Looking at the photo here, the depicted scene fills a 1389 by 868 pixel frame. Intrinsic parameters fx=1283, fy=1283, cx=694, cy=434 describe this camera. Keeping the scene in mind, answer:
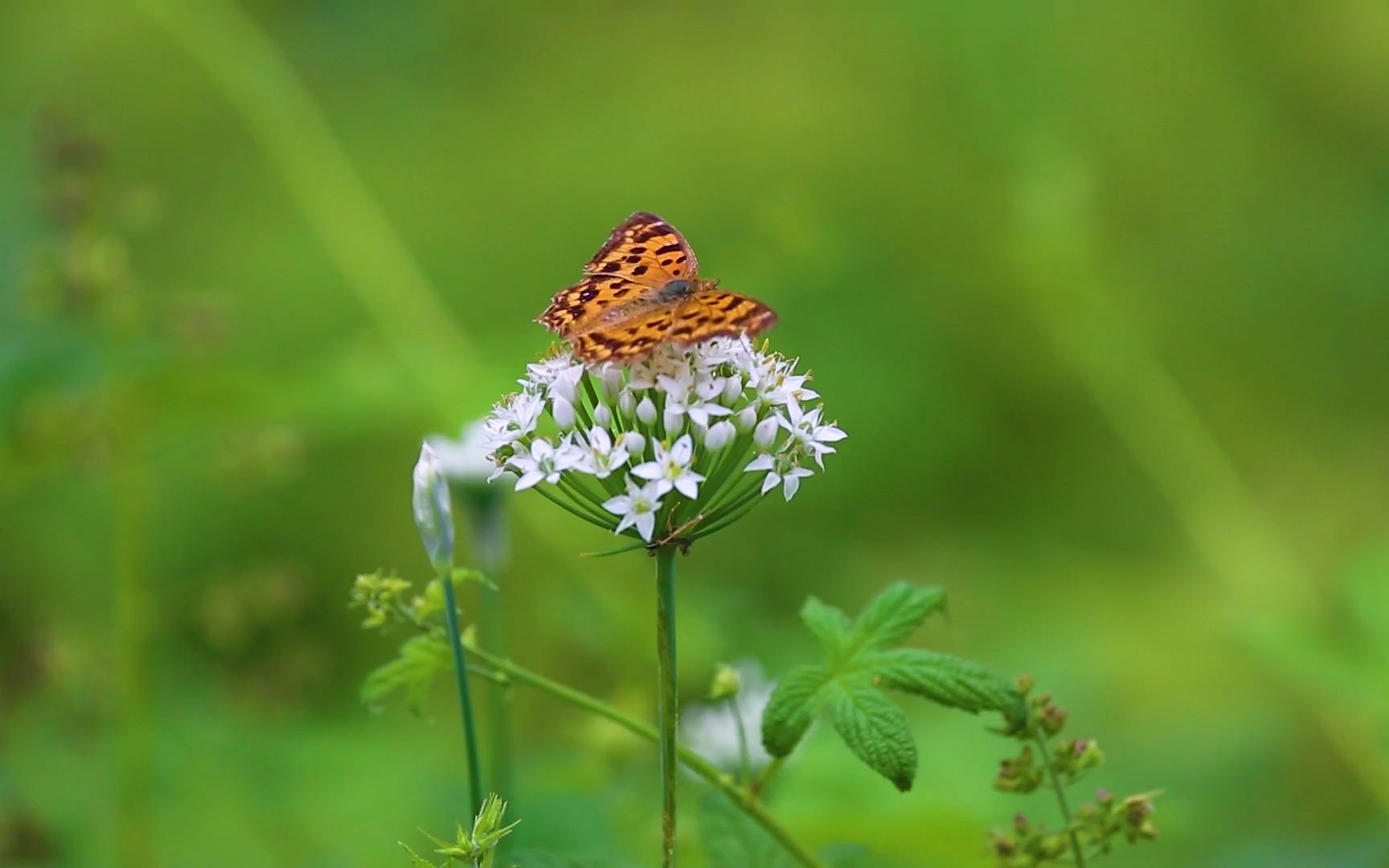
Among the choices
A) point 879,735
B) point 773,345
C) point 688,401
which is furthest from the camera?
point 773,345

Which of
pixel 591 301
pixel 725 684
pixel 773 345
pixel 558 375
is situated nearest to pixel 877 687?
pixel 725 684

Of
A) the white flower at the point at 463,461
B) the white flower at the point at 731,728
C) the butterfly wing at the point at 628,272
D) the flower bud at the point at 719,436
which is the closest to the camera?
the flower bud at the point at 719,436

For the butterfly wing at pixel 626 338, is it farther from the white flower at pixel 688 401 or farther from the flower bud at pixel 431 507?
the flower bud at pixel 431 507

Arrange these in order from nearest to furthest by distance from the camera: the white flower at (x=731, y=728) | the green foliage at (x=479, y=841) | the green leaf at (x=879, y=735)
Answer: the green foliage at (x=479, y=841), the green leaf at (x=879, y=735), the white flower at (x=731, y=728)

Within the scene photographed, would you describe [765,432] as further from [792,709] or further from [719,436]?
[792,709]

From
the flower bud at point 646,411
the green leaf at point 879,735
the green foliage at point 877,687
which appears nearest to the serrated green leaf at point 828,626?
the green foliage at point 877,687

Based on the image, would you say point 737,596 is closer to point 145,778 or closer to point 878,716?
point 145,778
